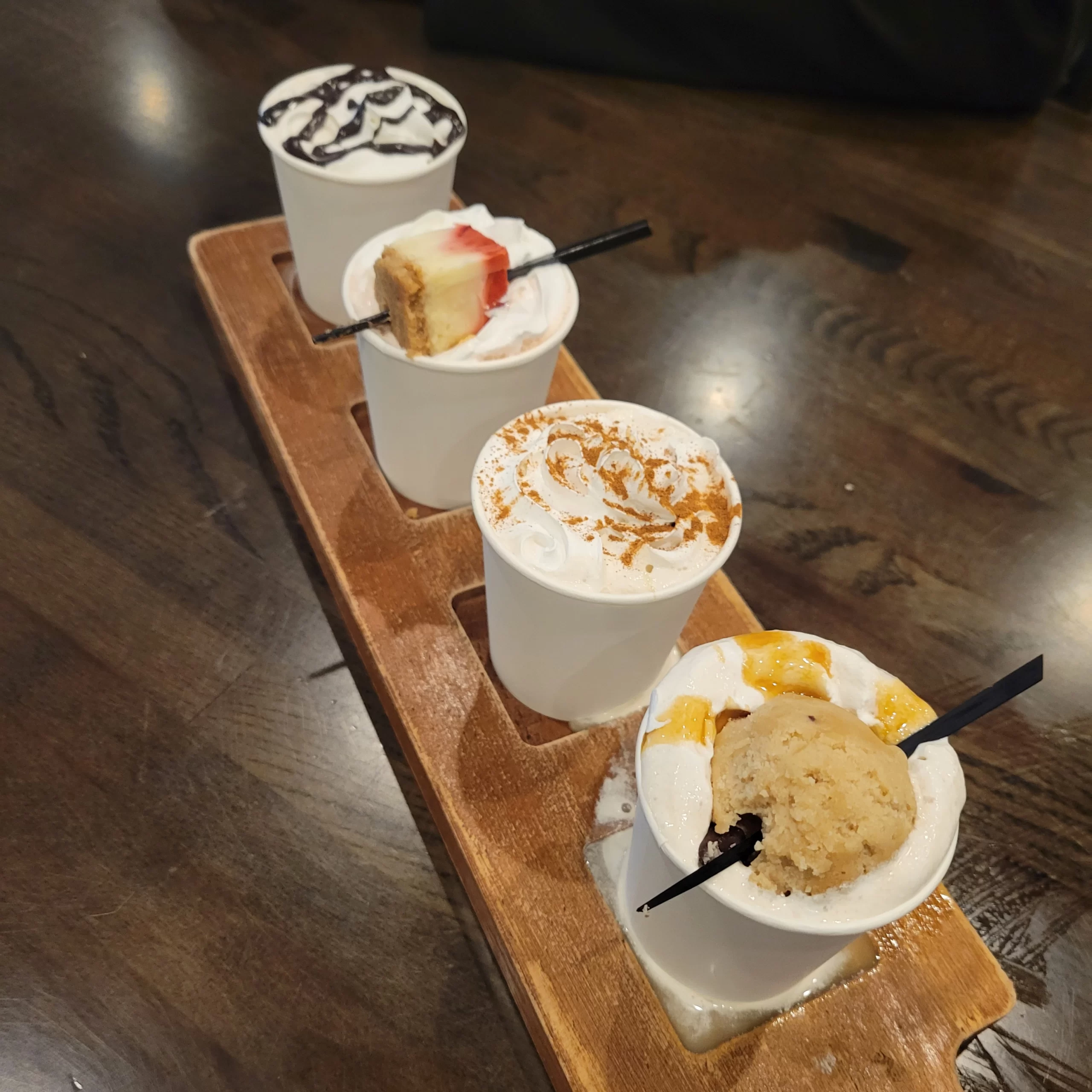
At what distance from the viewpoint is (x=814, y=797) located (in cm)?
56

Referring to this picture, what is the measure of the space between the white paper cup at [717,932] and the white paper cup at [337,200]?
77 cm

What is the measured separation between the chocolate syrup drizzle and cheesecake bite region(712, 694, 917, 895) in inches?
34.6

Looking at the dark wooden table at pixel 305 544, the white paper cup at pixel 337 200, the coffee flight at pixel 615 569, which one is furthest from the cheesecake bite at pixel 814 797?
the white paper cup at pixel 337 200

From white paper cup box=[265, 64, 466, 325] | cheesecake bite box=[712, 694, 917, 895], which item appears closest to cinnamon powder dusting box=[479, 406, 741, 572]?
cheesecake bite box=[712, 694, 917, 895]

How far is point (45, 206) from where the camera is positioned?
1363 millimetres

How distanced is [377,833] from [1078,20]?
197 centimetres

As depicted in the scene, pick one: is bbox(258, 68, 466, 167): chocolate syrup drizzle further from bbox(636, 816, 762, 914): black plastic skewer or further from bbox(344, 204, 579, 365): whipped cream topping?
bbox(636, 816, 762, 914): black plastic skewer

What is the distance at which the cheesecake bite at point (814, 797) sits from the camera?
56cm

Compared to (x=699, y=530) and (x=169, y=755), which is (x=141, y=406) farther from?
(x=699, y=530)

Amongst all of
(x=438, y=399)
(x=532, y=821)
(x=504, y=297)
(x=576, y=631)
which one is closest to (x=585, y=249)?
(x=504, y=297)

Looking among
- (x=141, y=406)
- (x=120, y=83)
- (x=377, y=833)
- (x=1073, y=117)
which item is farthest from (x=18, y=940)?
(x=1073, y=117)

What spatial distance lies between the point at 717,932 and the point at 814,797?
149mm

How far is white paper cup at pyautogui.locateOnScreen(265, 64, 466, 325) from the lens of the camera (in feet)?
3.47

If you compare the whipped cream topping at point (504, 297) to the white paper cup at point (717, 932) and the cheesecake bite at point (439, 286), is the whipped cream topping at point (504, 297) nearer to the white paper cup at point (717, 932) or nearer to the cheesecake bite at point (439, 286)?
the cheesecake bite at point (439, 286)
